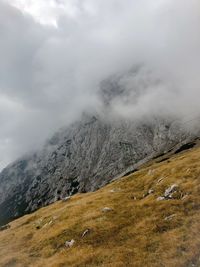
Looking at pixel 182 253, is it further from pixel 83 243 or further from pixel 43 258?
pixel 43 258

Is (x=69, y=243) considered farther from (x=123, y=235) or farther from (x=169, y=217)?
(x=169, y=217)

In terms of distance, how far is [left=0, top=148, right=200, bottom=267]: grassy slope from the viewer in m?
34.5

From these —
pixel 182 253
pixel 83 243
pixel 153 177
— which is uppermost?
pixel 153 177

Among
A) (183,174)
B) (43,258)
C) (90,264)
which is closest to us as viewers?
(90,264)

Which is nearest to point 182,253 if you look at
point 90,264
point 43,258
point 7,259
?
point 90,264

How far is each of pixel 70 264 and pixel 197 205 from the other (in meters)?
18.0

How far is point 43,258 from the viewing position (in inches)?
1714

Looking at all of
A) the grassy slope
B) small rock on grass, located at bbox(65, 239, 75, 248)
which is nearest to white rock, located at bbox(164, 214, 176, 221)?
the grassy slope

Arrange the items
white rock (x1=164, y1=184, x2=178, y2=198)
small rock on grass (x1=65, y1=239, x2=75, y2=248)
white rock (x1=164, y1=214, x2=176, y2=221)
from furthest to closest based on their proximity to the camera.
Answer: white rock (x1=164, y1=184, x2=178, y2=198) < small rock on grass (x1=65, y1=239, x2=75, y2=248) < white rock (x1=164, y1=214, x2=176, y2=221)

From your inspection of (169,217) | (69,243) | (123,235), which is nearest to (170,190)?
(169,217)

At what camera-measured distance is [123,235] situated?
42844 millimetres

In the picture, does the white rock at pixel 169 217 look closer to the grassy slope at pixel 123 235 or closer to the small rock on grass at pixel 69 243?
the grassy slope at pixel 123 235

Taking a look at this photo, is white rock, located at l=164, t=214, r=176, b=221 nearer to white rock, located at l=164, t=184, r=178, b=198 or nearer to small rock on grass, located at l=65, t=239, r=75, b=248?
white rock, located at l=164, t=184, r=178, b=198

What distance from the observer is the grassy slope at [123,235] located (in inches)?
1359
